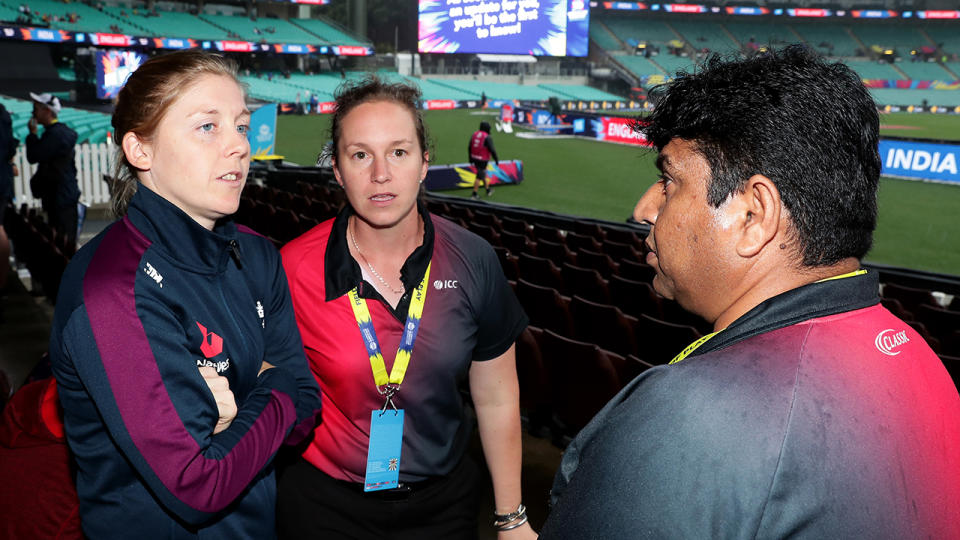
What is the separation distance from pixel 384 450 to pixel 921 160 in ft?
60.4

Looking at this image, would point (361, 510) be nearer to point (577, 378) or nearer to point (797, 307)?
point (797, 307)

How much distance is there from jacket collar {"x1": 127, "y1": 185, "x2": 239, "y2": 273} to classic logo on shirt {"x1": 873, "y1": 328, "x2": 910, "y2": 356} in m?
1.27

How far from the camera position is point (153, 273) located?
1.38 metres

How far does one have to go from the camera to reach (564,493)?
936mm

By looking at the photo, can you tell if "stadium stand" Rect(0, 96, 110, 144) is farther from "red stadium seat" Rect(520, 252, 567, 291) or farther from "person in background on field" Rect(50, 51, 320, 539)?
"person in background on field" Rect(50, 51, 320, 539)

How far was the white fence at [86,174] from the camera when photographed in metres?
11.0

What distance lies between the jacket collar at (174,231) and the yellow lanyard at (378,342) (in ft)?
1.62

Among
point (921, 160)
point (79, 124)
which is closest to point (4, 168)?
point (79, 124)

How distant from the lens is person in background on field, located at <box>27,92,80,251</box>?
7.77 metres

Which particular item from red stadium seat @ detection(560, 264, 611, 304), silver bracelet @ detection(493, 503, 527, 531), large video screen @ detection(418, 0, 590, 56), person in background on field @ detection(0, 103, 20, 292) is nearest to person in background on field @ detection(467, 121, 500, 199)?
red stadium seat @ detection(560, 264, 611, 304)

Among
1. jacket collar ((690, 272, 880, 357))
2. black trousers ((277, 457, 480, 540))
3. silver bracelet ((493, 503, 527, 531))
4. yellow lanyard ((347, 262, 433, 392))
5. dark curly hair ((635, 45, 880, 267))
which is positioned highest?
dark curly hair ((635, 45, 880, 267))

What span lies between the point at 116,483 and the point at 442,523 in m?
0.88

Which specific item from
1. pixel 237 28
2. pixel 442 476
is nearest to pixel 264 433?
pixel 442 476

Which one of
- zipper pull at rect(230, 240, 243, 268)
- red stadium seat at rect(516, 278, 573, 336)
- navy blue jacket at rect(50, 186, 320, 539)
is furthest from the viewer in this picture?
red stadium seat at rect(516, 278, 573, 336)
